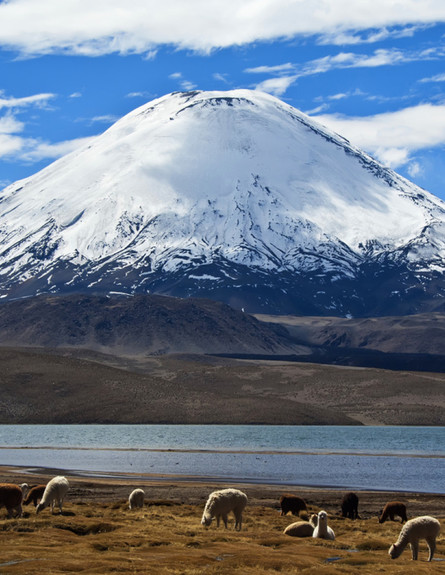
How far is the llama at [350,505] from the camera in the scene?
4541 centimetres

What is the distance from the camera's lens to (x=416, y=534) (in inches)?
1228

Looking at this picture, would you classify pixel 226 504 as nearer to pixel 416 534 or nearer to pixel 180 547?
pixel 180 547

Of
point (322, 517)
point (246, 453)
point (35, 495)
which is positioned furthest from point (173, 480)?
point (322, 517)

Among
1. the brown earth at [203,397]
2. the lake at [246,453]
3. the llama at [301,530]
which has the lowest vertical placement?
the llama at [301,530]

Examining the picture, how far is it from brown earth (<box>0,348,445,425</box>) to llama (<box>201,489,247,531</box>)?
116555mm

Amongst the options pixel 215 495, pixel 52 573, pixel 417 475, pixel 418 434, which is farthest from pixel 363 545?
pixel 418 434

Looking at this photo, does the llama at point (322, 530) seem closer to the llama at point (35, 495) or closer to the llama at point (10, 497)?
the llama at point (10, 497)

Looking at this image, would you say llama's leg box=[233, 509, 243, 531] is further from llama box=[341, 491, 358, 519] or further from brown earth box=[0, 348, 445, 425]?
brown earth box=[0, 348, 445, 425]

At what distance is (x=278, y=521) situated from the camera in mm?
41500

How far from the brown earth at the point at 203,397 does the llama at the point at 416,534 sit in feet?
405

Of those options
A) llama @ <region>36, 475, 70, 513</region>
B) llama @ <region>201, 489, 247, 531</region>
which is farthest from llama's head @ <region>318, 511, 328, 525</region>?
llama @ <region>36, 475, 70, 513</region>

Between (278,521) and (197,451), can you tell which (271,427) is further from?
(278,521)

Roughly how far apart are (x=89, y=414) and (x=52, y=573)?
13092 centimetres

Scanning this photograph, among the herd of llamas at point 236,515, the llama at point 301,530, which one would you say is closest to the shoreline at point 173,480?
the llama at point 301,530
